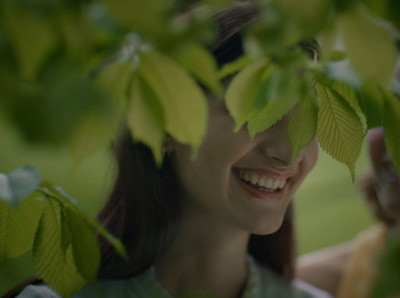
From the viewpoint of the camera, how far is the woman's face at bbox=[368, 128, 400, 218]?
86cm

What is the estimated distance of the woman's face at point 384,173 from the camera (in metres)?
0.86

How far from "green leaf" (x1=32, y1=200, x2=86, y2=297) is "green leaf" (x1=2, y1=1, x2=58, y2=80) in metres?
0.18

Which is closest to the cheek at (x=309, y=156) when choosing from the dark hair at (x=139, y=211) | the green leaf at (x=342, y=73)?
the dark hair at (x=139, y=211)

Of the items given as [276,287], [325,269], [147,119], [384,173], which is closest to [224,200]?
[276,287]

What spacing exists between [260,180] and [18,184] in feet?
0.89

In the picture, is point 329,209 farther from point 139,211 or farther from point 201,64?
point 201,64

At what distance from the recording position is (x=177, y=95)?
216mm

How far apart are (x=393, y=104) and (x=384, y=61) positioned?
0.08m

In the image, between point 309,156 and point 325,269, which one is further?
point 325,269

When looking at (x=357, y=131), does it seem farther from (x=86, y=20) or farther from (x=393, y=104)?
(x=86, y=20)

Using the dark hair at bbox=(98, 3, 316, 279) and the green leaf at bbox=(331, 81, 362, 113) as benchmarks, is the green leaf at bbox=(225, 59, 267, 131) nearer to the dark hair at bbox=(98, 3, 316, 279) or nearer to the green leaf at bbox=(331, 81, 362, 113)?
the green leaf at bbox=(331, 81, 362, 113)

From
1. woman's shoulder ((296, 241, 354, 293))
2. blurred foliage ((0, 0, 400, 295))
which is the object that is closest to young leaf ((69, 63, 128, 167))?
blurred foliage ((0, 0, 400, 295))

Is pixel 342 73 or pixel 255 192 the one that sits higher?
pixel 342 73

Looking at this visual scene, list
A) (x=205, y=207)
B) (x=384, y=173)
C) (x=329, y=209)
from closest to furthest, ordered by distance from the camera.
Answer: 1. (x=205, y=207)
2. (x=384, y=173)
3. (x=329, y=209)
